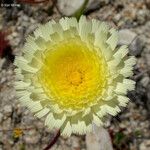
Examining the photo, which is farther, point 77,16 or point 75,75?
point 77,16

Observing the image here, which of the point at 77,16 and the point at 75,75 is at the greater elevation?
the point at 77,16

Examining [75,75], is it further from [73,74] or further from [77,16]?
[77,16]

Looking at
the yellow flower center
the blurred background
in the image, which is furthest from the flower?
the blurred background

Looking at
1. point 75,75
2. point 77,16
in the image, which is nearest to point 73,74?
point 75,75

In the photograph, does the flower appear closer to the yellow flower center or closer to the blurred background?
the yellow flower center

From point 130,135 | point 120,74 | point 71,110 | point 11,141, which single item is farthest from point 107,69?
point 11,141

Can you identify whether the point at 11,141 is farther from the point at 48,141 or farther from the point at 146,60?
the point at 146,60

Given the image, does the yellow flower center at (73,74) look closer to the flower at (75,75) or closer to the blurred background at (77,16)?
the flower at (75,75)
